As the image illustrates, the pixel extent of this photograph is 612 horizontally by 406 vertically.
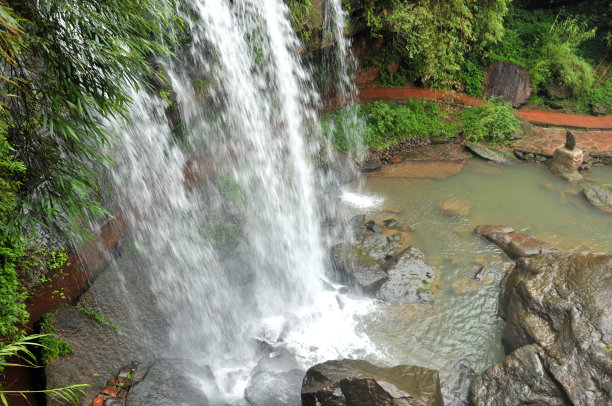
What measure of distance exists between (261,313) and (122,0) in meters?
5.07

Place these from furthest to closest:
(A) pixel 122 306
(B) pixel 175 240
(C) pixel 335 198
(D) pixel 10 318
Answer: (C) pixel 335 198, (B) pixel 175 240, (A) pixel 122 306, (D) pixel 10 318

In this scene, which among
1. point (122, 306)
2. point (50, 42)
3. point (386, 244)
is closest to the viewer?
point (50, 42)

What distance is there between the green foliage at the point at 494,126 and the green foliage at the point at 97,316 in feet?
36.1

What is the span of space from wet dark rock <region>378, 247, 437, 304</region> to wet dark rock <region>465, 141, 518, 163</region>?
218 inches

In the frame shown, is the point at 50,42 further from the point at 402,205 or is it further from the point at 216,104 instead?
the point at 402,205

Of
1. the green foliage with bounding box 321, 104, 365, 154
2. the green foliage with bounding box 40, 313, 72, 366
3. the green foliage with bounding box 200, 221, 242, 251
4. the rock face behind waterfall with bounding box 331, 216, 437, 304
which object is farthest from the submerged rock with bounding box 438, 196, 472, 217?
the green foliage with bounding box 40, 313, 72, 366

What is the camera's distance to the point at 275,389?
5.19 meters

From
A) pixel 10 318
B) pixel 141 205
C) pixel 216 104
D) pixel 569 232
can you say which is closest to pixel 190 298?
pixel 141 205

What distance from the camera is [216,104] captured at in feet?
29.1

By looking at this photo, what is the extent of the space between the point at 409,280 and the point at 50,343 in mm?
5719

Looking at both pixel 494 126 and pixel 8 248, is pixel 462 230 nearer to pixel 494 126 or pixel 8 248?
pixel 494 126

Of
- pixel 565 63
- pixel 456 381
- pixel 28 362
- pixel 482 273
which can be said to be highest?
pixel 565 63

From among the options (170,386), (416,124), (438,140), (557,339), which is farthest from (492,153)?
(170,386)

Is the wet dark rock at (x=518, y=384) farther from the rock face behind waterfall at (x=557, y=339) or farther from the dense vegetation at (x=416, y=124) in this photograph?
the dense vegetation at (x=416, y=124)
